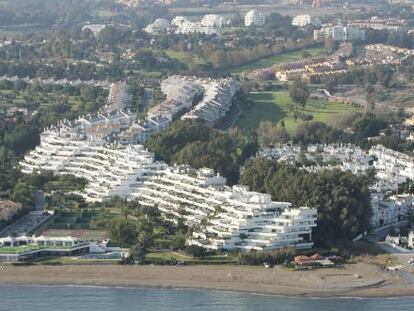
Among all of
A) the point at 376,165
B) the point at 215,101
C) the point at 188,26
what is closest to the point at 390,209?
the point at 376,165

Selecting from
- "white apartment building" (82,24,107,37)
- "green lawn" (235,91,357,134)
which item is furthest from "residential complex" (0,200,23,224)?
"white apartment building" (82,24,107,37)

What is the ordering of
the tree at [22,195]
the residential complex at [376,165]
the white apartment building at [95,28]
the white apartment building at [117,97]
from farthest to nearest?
the white apartment building at [95,28] < the white apartment building at [117,97] < the tree at [22,195] < the residential complex at [376,165]

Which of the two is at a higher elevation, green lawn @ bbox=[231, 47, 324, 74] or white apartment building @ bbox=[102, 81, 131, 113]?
white apartment building @ bbox=[102, 81, 131, 113]

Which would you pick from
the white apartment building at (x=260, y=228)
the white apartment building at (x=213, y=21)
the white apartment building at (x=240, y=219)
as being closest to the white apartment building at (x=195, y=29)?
the white apartment building at (x=213, y=21)

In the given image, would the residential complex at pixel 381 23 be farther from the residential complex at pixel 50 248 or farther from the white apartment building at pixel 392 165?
the residential complex at pixel 50 248

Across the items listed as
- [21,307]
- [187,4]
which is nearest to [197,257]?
[21,307]

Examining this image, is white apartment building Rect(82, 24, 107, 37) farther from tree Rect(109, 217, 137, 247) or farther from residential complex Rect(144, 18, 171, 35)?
tree Rect(109, 217, 137, 247)
